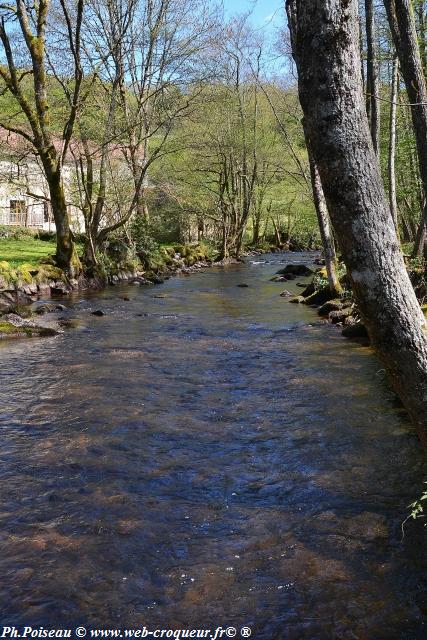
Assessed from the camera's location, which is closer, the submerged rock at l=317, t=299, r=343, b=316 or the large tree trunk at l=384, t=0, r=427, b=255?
the large tree trunk at l=384, t=0, r=427, b=255

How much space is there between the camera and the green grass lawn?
20.8 m

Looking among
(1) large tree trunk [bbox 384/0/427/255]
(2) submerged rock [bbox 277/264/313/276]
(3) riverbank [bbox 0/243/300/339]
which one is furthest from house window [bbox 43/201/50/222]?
(1) large tree trunk [bbox 384/0/427/255]

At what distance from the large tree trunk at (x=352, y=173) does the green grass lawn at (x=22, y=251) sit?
56.8 ft

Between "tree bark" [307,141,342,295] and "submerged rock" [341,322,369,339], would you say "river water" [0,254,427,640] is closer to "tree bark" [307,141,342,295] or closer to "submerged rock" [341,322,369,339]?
"submerged rock" [341,322,369,339]

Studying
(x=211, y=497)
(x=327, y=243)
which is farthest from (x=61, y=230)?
(x=211, y=497)

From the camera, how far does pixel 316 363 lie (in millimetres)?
9875

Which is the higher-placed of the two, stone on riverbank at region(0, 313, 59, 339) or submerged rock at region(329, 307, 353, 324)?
submerged rock at region(329, 307, 353, 324)

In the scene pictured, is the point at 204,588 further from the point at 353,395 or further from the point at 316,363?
the point at 316,363

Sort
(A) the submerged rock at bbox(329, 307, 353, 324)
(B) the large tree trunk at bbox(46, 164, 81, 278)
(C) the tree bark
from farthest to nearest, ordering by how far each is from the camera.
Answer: (B) the large tree trunk at bbox(46, 164, 81, 278) < (C) the tree bark < (A) the submerged rock at bbox(329, 307, 353, 324)

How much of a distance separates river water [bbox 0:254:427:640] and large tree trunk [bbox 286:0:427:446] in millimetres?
1760

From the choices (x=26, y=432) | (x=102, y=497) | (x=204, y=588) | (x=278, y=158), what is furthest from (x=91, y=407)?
(x=278, y=158)

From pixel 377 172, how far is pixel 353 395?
5.55m

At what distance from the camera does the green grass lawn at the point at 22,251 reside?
821 inches

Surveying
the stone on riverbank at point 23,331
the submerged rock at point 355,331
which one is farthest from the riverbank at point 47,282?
the submerged rock at point 355,331
